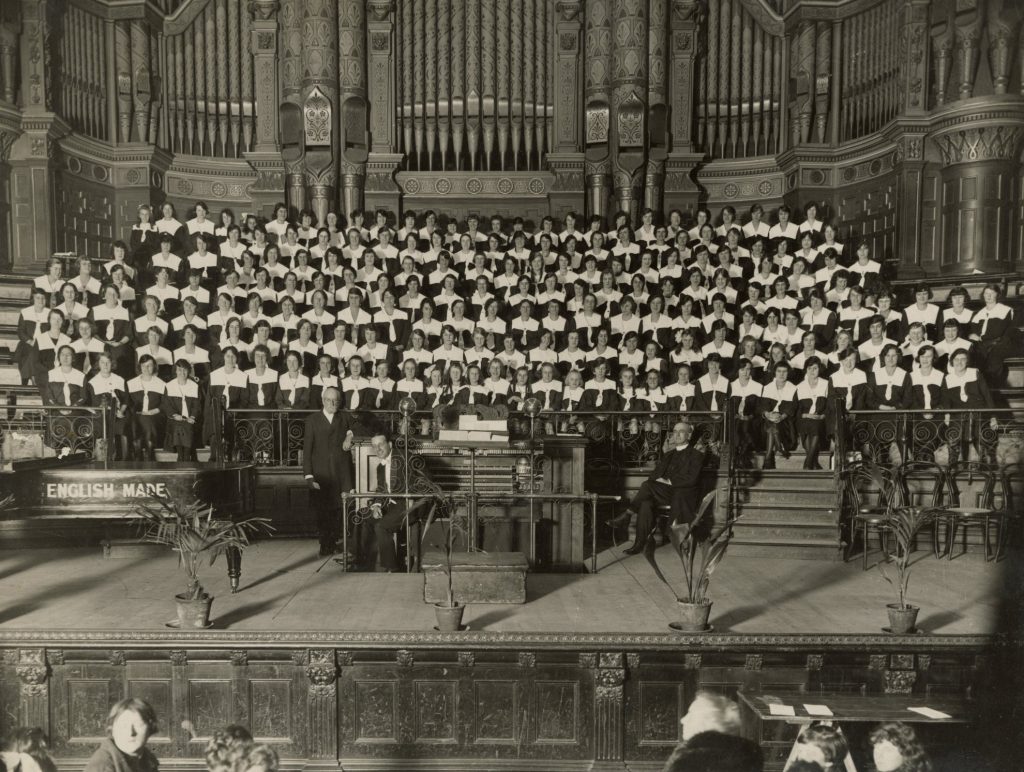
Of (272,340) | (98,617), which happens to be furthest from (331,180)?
(98,617)

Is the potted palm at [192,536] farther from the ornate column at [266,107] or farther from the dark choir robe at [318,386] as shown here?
the ornate column at [266,107]

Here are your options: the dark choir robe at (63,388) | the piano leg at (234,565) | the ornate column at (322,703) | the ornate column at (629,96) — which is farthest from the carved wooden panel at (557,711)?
the ornate column at (629,96)

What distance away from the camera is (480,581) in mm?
4938

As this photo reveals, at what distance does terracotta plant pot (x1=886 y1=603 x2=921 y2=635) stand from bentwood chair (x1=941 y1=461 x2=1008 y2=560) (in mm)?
1848

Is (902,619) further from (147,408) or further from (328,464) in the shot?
(147,408)

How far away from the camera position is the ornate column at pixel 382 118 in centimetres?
1105

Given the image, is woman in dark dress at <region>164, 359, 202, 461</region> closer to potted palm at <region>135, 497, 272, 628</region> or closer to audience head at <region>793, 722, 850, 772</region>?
potted palm at <region>135, 497, 272, 628</region>

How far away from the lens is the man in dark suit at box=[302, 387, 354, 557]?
649cm

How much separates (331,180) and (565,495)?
21.4ft

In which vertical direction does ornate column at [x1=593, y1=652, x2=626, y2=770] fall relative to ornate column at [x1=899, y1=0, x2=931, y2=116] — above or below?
below

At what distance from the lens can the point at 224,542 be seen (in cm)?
468

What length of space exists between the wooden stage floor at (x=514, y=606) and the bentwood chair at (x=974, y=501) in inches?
9.6

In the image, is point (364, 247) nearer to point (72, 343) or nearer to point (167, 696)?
point (72, 343)

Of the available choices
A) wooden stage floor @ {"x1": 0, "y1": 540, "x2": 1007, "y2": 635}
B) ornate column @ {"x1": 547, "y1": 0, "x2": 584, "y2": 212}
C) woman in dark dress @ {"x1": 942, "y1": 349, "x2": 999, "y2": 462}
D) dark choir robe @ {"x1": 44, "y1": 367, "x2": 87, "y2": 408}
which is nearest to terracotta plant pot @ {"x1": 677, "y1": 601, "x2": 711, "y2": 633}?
wooden stage floor @ {"x1": 0, "y1": 540, "x2": 1007, "y2": 635}
